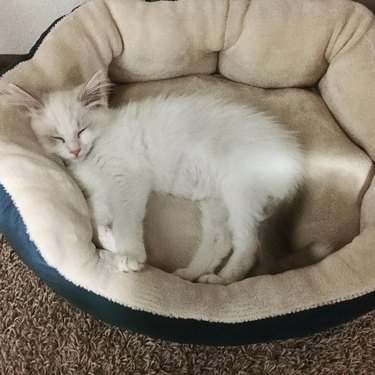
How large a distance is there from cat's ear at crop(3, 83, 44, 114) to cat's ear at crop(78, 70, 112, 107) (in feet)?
0.36

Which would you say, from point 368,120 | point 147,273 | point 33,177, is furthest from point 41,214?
point 368,120

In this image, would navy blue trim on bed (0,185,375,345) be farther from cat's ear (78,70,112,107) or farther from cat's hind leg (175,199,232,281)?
cat's ear (78,70,112,107)

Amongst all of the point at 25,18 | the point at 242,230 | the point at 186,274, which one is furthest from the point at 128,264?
the point at 25,18

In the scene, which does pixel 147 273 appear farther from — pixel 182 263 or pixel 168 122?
pixel 168 122

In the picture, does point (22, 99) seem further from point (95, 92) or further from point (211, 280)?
point (211, 280)

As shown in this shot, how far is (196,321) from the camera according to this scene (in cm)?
123

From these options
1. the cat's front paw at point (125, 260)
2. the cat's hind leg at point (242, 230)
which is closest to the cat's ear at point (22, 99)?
the cat's front paw at point (125, 260)

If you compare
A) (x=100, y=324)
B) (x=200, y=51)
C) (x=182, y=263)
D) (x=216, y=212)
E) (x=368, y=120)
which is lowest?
(x=100, y=324)

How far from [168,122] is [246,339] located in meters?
0.61

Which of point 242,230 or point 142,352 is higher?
point 242,230

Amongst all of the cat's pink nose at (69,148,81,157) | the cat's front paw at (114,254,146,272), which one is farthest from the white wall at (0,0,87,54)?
the cat's front paw at (114,254,146,272)

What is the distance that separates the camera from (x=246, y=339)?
126 centimetres

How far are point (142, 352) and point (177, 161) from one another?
520 millimetres

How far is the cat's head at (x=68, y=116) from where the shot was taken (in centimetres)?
143
